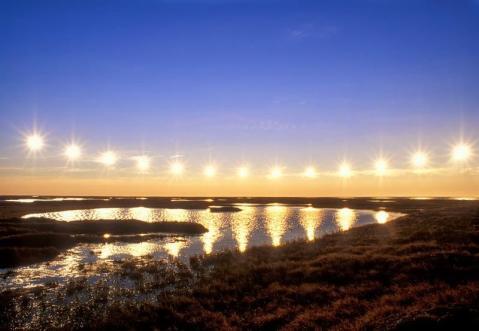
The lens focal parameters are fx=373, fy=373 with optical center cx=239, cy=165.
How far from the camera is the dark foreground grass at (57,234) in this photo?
118 feet

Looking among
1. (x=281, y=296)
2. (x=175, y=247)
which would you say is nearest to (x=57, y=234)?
(x=175, y=247)

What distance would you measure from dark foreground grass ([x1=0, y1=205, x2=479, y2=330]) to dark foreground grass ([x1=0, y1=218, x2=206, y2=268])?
1235cm

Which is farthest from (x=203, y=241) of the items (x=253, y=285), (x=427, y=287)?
(x=427, y=287)

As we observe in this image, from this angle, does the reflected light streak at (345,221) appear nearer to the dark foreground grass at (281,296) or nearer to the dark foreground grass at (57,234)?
the dark foreground grass at (57,234)

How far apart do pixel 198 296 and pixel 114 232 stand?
137ft

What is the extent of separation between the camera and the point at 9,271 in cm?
2984

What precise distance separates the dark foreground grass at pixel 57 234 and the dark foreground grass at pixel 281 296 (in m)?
12.4

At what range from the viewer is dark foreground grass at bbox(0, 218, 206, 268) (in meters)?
35.9

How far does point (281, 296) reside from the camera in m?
20.0

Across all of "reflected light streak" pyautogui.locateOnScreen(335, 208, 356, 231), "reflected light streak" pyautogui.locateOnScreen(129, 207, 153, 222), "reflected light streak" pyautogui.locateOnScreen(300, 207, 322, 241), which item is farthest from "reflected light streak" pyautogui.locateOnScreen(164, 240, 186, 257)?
"reflected light streak" pyautogui.locateOnScreen(129, 207, 153, 222)

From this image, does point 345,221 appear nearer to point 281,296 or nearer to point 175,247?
point 175,247

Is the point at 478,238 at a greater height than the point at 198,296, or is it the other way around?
the point at 478,238

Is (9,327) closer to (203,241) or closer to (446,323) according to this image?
(446,323)

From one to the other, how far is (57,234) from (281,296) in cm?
3721
